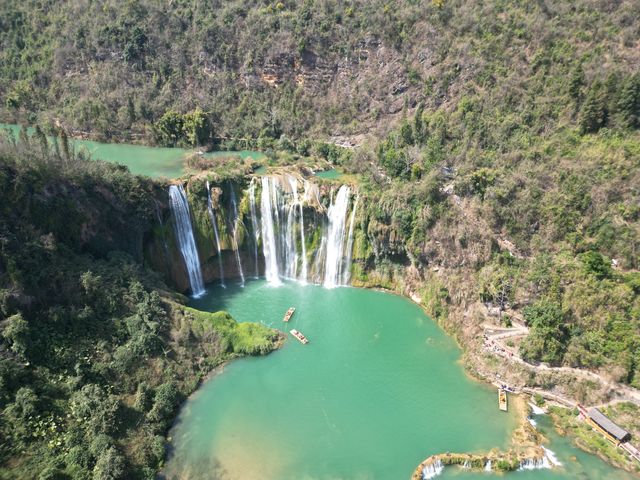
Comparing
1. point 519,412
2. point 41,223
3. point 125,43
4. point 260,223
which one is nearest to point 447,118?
point 260,223

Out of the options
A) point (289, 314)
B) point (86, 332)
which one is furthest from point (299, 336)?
point (86, 332)

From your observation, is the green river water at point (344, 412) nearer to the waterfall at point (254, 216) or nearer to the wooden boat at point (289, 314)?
the wooden boat at point (289, 314)

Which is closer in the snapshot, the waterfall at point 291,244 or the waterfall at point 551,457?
the waterfall at point 551,457

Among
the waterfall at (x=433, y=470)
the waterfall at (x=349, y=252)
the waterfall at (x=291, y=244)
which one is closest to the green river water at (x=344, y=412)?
the waterfall at (x=433, y=470)

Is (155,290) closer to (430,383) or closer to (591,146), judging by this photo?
(430,383)

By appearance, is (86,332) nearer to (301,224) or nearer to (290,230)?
(290,230)

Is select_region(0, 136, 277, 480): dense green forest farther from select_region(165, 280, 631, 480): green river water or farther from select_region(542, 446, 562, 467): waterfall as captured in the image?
select_region(542, 446, 562, 467): waterfall
